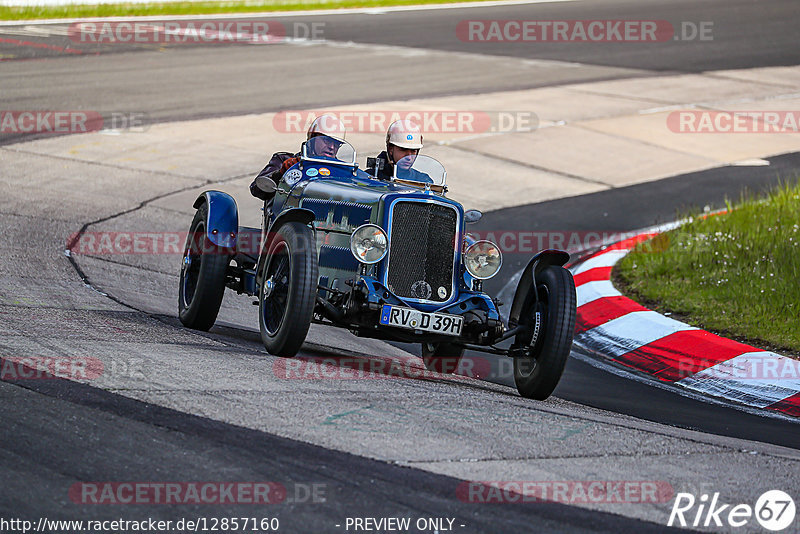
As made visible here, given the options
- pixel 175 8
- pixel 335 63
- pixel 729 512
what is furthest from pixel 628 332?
pixel 175 8

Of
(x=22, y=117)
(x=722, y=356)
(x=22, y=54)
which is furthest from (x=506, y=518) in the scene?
(x=22, y=54)

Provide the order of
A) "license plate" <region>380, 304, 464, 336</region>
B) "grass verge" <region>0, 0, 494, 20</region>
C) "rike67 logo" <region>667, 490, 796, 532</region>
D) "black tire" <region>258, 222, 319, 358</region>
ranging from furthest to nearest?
"grass verge" <region>0, 0, 494, 20</region> < "license plate" <region>380, 304, 464, 336</region> < "black tire" <region>258, 222, 319, 358</region> < "rike67 logo" <region>667, 490, 796, 532</region>

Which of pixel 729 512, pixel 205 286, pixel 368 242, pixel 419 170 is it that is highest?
pixel 419 170

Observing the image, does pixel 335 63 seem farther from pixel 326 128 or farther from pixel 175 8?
pixel 326 128

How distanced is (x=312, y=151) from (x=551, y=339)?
8.07 feet

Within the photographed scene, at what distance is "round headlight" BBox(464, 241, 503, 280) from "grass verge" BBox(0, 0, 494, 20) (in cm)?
1989

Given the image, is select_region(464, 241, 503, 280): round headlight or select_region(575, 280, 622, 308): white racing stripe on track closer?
select_region(464, 241, 503, 280): round headlight

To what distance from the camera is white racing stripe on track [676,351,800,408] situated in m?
7.37

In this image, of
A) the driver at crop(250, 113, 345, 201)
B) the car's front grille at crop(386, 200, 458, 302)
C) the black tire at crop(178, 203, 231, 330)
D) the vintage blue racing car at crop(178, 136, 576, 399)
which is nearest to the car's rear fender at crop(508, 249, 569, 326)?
the vintage blue racing car at crop(178, 136, 576, 399)

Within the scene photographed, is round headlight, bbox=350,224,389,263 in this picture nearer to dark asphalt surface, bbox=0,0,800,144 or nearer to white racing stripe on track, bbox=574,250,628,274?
white racing stripe on track, bbox=574,250,628,274

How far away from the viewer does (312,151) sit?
8164 millimetres

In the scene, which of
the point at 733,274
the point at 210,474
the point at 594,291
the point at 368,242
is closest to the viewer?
the point at 210,474

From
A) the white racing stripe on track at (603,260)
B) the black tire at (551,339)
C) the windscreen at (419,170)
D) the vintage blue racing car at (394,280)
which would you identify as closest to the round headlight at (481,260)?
the vintage blue racing car at (394,280)

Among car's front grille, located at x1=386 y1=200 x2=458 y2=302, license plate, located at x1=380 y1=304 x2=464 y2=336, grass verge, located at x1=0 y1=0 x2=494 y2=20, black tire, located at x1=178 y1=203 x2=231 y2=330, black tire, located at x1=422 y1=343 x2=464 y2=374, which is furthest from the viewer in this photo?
grass verge, located at x1=0 y1=0 x2=494 y2=20
